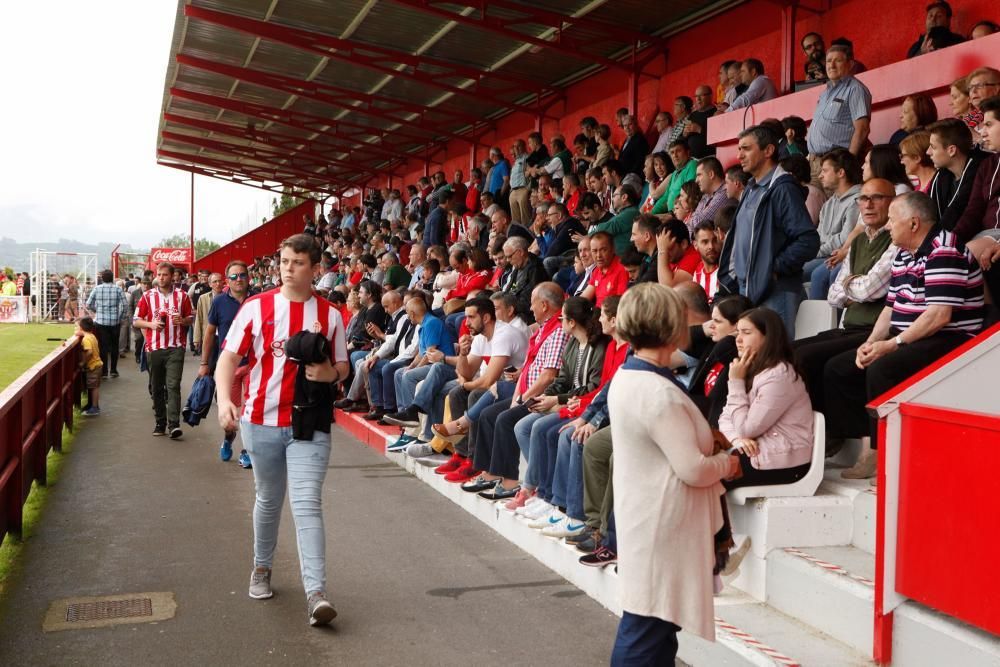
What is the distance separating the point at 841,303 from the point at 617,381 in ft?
10.2

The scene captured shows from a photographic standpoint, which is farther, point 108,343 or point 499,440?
point 108,343

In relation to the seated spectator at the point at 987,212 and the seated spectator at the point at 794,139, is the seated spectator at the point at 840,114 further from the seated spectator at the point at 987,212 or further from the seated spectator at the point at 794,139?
the seated spectator at the point at 987,212

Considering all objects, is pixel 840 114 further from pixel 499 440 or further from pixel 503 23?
pixel 503 23

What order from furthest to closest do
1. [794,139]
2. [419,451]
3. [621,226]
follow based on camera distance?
[621,226]
[794,139]
[419,451]

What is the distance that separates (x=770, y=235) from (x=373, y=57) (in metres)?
12.7

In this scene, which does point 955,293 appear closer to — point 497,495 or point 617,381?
point 617,381

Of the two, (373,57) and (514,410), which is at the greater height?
(373,57)

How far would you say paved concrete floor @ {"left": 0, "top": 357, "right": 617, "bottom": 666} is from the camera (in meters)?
4.25

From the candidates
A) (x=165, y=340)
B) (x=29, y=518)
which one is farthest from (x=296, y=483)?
(x=165, y=340)

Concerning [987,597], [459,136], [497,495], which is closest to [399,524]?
[497,495]

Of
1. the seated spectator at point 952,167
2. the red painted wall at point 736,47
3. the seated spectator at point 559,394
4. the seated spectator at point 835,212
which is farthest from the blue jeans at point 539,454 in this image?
the red painted wall at point 736,47

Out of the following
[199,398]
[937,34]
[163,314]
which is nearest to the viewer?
[199,398]

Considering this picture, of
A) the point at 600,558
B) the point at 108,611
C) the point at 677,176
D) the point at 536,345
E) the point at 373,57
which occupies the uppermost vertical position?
the point at 373,57

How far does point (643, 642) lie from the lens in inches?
119
